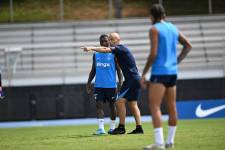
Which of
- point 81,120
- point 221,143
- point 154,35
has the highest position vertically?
point 154,35

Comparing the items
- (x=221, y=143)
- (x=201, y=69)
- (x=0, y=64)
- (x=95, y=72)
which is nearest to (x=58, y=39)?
(x=0, y=64)

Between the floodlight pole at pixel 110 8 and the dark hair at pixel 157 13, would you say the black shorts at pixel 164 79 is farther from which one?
the floodlight pole at pixel 110 8

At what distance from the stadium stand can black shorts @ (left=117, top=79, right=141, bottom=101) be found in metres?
11.5

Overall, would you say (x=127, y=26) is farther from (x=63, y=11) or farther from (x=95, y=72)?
(x=95, y=72)

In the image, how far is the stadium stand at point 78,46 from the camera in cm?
2672

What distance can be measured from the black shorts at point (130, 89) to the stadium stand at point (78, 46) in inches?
452

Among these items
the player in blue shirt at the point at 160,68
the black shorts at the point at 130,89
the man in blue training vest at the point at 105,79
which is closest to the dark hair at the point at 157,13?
the player in blue shirt at the point at 160,68

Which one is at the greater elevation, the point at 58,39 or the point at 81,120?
the point at 58,39

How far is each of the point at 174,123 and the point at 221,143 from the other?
1340mm

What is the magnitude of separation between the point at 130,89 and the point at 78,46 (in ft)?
47.8

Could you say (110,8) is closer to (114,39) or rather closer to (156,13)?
(114,39)

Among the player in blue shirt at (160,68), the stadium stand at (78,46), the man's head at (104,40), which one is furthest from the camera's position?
the stadium stand at (78,46)

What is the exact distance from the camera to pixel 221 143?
12.1 m

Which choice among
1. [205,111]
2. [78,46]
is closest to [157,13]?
[205,111]
